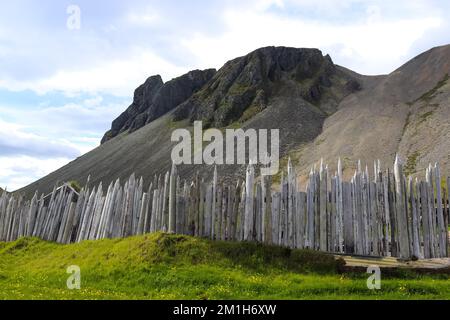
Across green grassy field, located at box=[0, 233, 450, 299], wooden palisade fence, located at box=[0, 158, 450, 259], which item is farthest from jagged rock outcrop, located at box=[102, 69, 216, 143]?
green grassy field, located at box=[0, 233, 450, 299]

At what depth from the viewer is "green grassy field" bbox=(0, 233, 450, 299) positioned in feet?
26.1

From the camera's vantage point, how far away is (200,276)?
8922 mm

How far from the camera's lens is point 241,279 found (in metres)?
8.70

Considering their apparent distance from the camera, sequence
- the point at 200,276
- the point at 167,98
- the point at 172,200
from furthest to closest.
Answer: the point at 167,98 → the point at 172,200 → the point at 200,276

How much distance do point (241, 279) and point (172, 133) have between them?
83.7m
